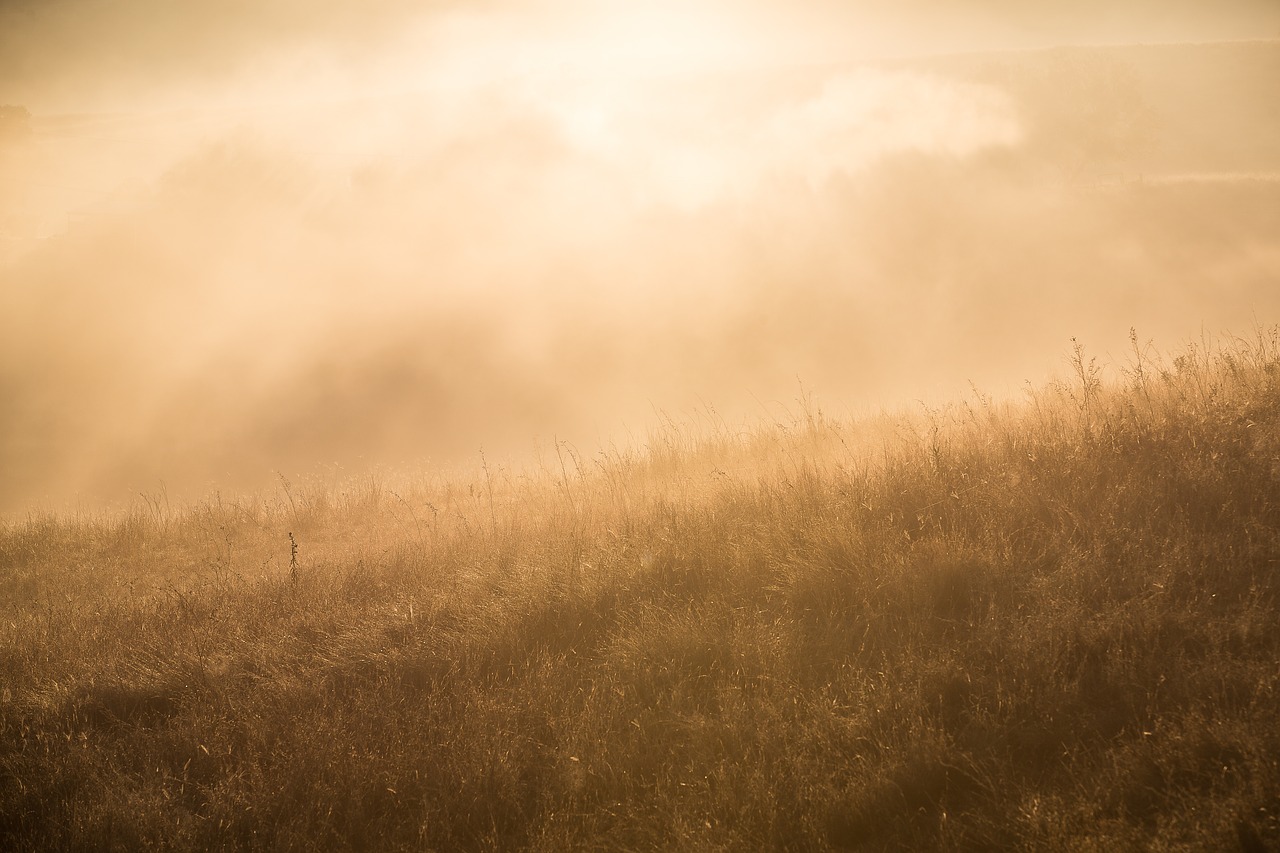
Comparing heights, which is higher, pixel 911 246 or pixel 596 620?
pixel 911 246

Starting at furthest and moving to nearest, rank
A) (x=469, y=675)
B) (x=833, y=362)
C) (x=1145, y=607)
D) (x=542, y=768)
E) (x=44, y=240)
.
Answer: (x=44, y=240) → (x=833, y=362) → (x=469, y=675) → (x=1145, y=607) → (x=542, y=768)

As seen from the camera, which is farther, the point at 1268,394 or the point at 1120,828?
the point at 1268,394

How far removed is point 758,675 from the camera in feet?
14.5

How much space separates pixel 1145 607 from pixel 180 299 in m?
33.8

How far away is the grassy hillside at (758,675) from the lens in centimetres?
351

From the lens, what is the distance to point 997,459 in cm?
655

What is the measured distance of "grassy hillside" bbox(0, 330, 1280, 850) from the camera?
11.5ft

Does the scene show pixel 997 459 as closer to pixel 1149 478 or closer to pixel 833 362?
pixel 1149 478

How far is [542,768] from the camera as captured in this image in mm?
4008

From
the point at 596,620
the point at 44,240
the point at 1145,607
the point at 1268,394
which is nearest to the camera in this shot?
the point at 1145,607

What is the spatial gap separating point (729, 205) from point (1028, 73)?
112 feet

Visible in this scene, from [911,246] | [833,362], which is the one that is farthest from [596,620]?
[911,246]

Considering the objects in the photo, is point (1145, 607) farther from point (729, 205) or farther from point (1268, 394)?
point (729, 205)

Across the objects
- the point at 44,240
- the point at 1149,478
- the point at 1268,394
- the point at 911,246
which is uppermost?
the point at 44,240
